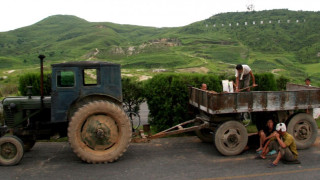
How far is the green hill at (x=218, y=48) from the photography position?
51.1m

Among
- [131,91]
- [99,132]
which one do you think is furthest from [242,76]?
[99,132]

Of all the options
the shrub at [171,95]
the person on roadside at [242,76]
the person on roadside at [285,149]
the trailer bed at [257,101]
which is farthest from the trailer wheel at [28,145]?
the person on roadside at [285,149]

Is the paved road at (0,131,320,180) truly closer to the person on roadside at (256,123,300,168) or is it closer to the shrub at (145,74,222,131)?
the person on roadside at (256,123,300,168)

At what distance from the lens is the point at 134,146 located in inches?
305

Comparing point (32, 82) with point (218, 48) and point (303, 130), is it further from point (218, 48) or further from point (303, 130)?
point (218, 48)

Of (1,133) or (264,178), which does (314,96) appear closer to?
(264,178)

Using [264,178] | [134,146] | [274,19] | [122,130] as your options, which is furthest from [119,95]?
[274,19]

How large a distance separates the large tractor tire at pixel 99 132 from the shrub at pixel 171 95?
275 cm

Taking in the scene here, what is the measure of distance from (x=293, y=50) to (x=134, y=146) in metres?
67.6

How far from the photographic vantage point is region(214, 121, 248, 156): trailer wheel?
6770mm

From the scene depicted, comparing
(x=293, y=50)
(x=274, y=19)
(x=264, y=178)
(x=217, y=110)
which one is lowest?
(x=264, y=178)

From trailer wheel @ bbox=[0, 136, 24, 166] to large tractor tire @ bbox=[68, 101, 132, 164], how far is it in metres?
1.18

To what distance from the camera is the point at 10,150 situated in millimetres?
6148

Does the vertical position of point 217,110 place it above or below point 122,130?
above
